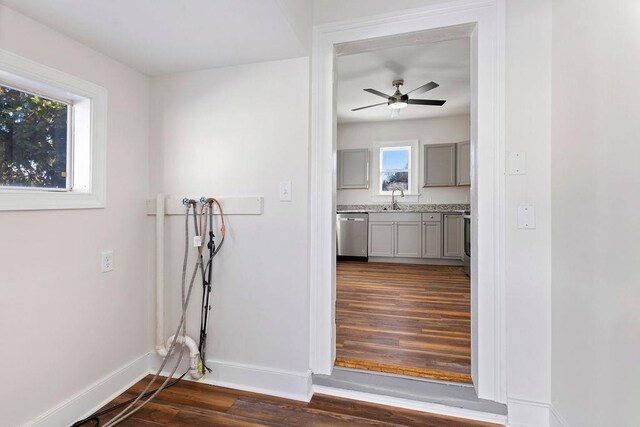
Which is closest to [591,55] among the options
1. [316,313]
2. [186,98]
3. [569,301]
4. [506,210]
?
[506,210]

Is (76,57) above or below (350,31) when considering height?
below

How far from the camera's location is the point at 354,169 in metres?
5.85

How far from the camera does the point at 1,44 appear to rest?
1.21 metres

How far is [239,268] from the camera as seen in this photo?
1818mm

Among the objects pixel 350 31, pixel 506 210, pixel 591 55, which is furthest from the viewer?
pixel 350 31

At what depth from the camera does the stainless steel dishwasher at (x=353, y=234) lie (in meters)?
5.29

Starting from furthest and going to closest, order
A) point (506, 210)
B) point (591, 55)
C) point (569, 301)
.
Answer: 1. point (506, 210)
2. point (569, 301)
3. point (591, 55)

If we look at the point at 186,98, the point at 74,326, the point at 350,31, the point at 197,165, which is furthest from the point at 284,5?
the point at 74,326

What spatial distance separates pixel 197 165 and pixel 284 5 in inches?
43.0

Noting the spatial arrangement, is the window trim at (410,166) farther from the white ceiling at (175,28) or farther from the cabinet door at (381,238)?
the white ceiling at (175,28)

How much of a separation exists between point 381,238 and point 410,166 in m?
1.62

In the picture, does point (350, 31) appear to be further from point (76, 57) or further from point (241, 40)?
point (76, 57)

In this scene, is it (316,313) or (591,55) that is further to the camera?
(316,313)

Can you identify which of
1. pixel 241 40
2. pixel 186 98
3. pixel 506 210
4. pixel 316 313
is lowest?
pixel 316 313
